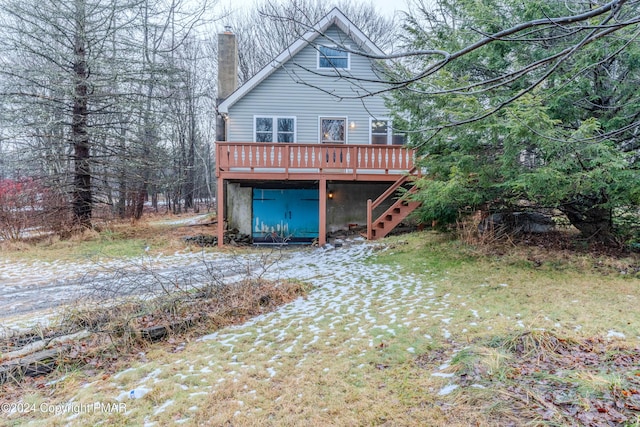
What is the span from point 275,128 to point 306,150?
2424 mm

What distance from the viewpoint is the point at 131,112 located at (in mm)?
11953

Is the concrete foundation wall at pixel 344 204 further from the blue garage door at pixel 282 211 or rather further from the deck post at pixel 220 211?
the deck post at pixel 220 211

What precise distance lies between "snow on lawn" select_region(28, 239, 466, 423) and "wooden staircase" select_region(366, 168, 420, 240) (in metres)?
3.63

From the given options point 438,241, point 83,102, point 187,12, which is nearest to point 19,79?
point 83,102

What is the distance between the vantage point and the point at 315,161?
418 inches

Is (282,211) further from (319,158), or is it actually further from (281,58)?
(281,58)

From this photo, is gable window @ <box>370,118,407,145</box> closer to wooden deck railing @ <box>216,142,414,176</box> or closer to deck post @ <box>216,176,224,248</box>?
wooden deck railing @ <box>216,142,414,176</box>

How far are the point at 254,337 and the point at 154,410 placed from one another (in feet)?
5.31

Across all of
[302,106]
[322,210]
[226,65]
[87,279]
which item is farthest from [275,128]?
[87,279]

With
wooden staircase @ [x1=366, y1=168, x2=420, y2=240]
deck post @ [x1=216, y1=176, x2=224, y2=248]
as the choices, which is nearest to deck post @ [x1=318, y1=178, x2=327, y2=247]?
wooden staircase @ [x1=366, y1=168, x2=420, y2=240]

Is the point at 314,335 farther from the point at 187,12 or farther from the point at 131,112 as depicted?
the point at 187,12

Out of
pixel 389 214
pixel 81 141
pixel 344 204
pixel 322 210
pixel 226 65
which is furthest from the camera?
pixel 226 65

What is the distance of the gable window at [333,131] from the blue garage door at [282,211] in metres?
2.04

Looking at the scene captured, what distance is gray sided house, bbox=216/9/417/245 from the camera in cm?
1058
